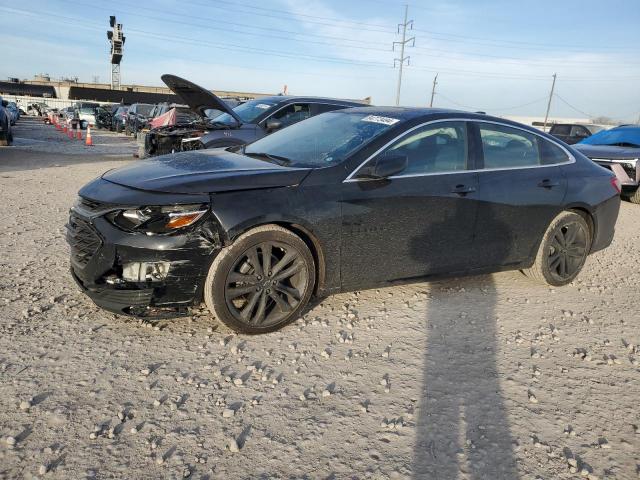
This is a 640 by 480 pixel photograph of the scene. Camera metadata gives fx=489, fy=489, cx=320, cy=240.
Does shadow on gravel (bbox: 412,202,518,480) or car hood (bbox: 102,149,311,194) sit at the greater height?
car hood (bbox: 102,149,311,194)

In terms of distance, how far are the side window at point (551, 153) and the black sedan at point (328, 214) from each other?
0.5 inches

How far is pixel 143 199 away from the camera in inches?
124

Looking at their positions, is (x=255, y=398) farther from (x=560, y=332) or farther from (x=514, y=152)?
(x=514, y=152)

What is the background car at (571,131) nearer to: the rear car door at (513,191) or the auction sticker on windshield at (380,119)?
the rear car door at (513,191)

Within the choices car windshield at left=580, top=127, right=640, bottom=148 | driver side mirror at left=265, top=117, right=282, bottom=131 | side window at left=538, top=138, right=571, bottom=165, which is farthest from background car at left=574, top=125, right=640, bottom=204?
driver side mirror at left=265, top=117, right=282, bottom=131

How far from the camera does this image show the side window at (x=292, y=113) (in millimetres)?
8547

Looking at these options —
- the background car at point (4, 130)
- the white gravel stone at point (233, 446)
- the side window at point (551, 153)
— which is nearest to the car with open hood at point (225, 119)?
the side window at point (551, 153)

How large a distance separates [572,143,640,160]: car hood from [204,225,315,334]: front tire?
8815 millimetres

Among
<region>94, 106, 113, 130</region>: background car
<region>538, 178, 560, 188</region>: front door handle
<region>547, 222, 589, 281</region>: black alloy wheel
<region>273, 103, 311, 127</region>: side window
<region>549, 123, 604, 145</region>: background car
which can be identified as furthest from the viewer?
<region>94, 106, 113, 130</region>: background car

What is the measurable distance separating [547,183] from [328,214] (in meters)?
2.31

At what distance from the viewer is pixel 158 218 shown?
313 cm

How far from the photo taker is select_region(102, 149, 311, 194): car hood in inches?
128

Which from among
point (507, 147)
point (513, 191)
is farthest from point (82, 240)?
point (507, 147)

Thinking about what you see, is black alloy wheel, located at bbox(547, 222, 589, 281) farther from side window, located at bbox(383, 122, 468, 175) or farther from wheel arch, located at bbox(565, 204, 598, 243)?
side window, located at bbox(383, 122, 468, 175)
